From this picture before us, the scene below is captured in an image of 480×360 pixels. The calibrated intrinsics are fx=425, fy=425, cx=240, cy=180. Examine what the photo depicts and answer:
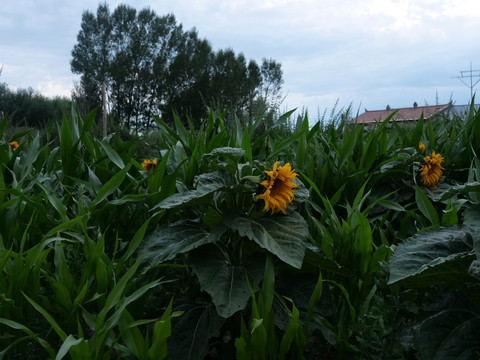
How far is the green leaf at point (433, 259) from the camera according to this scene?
111 cm

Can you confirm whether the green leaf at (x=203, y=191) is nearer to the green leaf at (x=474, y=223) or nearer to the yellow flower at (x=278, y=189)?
the yellow flower at (x=278, y=189)

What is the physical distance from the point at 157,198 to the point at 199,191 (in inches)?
21.6

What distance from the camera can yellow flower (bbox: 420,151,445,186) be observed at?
2.42m

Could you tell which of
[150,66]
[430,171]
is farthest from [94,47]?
[430,171]

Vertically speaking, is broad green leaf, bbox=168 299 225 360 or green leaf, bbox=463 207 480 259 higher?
green leaf, bbox=463 207 480 259

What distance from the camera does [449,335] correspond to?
43.3 inches

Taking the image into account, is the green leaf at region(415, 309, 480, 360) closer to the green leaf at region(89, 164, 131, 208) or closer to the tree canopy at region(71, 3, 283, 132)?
the green leaf at region(89, 164, 131, 208)

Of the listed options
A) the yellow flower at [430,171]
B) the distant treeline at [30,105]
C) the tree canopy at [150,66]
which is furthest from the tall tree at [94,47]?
the yellow flower at [430,171]

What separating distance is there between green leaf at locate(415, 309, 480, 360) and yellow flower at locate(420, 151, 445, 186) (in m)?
1.40

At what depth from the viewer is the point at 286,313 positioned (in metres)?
1.36

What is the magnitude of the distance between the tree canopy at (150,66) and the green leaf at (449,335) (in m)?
32.5

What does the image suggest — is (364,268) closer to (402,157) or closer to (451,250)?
(451,250)

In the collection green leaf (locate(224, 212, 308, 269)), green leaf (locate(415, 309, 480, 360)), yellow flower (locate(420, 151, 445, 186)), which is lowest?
green leaf (locate(415, 309, 480, 360))

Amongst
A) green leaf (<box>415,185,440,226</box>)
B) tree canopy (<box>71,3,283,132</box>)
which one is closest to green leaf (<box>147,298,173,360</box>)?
green leaf (<box>415,185,440,226</box>)
